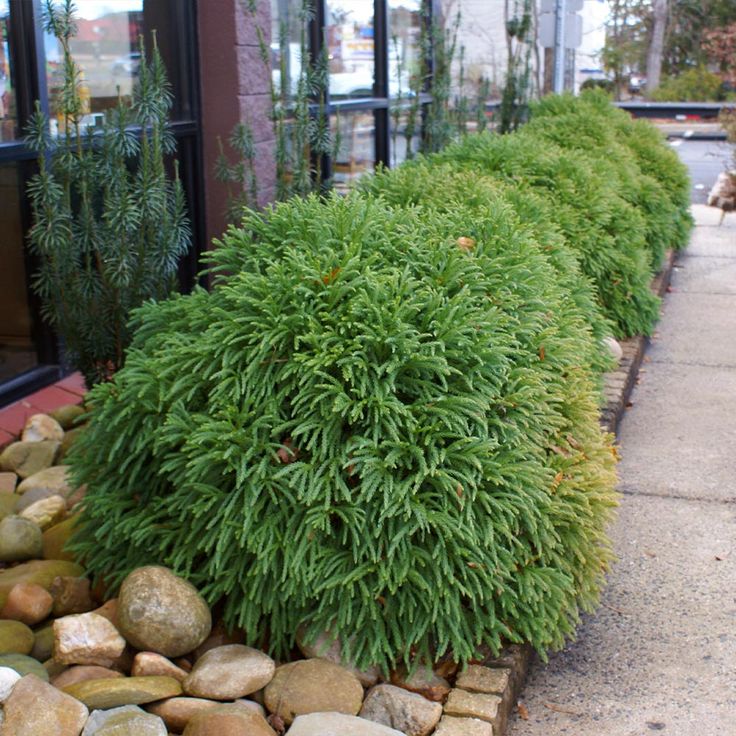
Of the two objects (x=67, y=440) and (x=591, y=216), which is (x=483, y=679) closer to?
(x=67, y=440)

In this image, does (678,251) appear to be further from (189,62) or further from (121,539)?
(121,539)

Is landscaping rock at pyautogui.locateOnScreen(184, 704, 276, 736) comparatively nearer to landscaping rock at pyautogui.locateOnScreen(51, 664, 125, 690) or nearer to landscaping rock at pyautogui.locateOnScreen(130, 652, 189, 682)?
landscaping rock at pyautogui.locateOnScreen(130, 652, 189, 682)

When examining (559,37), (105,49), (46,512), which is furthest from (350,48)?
(46,512)

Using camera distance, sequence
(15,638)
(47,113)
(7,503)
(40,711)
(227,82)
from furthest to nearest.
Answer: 1. (227,82)
2. (47,113)
3. (7,503)
4. (15,638)
5. (40,711)

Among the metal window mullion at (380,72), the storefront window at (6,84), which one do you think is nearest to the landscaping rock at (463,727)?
the storefront window at (6,84)

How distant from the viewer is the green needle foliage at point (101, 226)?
14.2ft

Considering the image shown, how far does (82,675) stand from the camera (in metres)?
2.92

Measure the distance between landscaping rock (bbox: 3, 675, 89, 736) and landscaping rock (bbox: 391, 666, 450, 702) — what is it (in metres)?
0.88

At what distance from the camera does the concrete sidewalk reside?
10.3ft

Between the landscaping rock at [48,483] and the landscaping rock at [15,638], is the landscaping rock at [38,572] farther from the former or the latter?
the landscaping rock at [48,483]

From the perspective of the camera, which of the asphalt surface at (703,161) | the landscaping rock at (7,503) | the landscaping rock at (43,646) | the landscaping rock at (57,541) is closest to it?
the landscaping rock at (43,646)

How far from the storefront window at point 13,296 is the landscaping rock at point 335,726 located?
9.22 feet

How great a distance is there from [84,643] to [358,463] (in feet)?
2.89

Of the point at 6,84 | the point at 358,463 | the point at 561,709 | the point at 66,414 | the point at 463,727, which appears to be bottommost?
the point at 561,709
